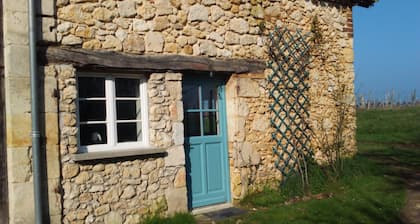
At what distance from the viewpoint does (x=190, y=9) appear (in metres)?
6.41

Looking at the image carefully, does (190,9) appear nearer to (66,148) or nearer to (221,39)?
(221,39)

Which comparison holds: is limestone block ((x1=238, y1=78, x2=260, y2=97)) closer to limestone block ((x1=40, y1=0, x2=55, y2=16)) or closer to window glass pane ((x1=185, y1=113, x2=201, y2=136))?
window glass pane ((x1=185, y1=113, x2=201, y2=136))

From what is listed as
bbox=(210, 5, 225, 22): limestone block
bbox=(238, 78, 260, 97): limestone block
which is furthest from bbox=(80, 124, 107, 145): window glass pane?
bbox=(210, 5, 225, 22): limestone block

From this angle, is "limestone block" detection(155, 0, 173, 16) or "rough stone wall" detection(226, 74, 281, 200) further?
"rough stone wall" detection(226, 74, 281, 200)

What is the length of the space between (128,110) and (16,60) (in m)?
1.68

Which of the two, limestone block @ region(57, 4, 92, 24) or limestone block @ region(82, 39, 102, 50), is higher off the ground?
limestone block @ region(57, 4, 92, 24)

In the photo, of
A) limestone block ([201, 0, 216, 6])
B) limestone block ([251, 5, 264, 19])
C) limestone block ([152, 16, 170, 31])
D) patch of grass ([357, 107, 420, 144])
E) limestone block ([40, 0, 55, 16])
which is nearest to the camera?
limestone block ([40, 0, 55, 16])

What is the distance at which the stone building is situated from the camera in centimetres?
486

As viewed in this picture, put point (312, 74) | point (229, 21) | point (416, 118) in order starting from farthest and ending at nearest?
1. point (416, 118)
2. point (312, 74)
3. point (229, 21)

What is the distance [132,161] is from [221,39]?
248 centimetres

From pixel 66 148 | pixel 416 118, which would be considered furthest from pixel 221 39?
pixel 416 118

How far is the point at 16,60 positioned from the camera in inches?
189

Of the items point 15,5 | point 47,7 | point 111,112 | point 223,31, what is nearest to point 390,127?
point 223,31

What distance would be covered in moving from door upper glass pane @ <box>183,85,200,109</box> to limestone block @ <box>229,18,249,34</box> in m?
1.22
